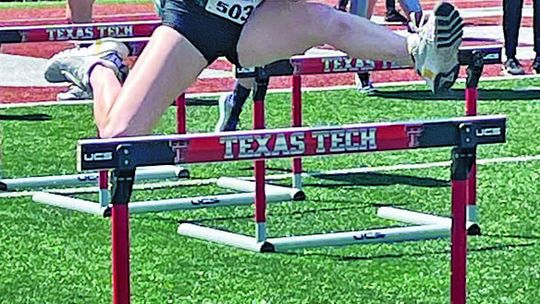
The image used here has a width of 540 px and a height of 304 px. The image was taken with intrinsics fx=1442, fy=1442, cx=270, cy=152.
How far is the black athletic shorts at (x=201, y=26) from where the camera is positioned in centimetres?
536

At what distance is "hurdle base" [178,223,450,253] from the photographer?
670 cm

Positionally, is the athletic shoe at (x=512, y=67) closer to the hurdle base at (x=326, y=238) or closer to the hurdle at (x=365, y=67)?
the hurdle at (x=365, y=67)

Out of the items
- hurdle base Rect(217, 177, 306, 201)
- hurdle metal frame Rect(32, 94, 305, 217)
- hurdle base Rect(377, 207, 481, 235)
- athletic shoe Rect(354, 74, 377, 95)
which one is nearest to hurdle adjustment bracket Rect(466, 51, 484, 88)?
hurdle base Rect(377, 207, 481, 235)

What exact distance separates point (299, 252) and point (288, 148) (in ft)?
6.87

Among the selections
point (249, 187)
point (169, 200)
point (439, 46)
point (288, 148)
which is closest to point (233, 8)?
point (439, 46)

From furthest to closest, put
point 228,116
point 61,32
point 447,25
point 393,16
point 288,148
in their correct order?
point 393,16, point 228,116, point 61,32, point 447,25, point 288,148

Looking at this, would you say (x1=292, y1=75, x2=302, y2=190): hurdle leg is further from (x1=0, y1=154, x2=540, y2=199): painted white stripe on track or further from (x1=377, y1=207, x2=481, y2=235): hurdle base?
(x1=0, y1=154, x2=540, y2=199): painted white stripe on track

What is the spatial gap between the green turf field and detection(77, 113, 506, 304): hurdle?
1143 mm

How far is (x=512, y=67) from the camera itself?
41.1ft

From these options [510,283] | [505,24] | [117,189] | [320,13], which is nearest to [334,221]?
[510,283]

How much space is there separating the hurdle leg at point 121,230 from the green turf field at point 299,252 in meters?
1.43

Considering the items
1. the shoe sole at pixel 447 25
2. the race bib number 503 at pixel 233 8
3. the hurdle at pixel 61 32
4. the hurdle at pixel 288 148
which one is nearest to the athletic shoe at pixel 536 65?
the hurdle at pixel 61 32

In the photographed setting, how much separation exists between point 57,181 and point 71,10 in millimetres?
2189

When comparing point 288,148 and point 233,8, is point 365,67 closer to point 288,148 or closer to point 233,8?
point 233,8
